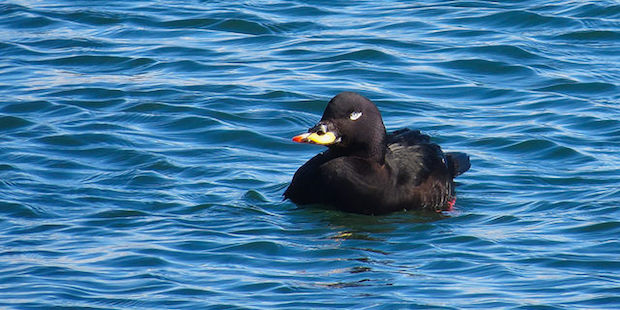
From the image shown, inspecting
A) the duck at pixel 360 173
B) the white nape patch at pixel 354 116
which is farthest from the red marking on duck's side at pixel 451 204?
the white nape patch at pixel 354 116

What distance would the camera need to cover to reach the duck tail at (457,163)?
414 inches

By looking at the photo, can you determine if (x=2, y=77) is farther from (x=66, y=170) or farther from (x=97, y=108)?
(x=66, y=170)

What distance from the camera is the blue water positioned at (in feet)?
26.7

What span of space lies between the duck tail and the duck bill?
4.00 ft

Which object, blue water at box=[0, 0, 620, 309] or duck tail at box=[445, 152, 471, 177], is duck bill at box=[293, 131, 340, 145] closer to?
blue water at box=[0, 0, 620, 309]

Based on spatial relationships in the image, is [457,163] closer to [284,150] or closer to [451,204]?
[451,204]

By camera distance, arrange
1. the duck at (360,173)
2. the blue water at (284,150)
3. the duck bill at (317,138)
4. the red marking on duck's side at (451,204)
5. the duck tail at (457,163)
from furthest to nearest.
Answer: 1. the duck tail at (457,163)
2. the red marking on duck's side at (451,204)
3. the duck at (360,173)
4. the duck bill at (317,138)
5. the blue water at (284,150)

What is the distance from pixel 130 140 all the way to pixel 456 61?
13.2ft

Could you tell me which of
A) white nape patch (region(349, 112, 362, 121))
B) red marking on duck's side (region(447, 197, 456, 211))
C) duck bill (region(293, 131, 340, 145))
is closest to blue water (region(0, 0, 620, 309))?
red marking on duck's side (region(447, 197, 456, 211))

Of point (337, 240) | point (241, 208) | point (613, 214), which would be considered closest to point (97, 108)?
point (241, 208)

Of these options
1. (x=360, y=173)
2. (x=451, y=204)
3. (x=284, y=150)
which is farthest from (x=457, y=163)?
(x=284, y=150)

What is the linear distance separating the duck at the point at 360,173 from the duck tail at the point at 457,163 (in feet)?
1.21

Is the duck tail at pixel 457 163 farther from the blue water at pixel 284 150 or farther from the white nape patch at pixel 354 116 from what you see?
the white nape patch at pixel 354 116

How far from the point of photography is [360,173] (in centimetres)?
975
